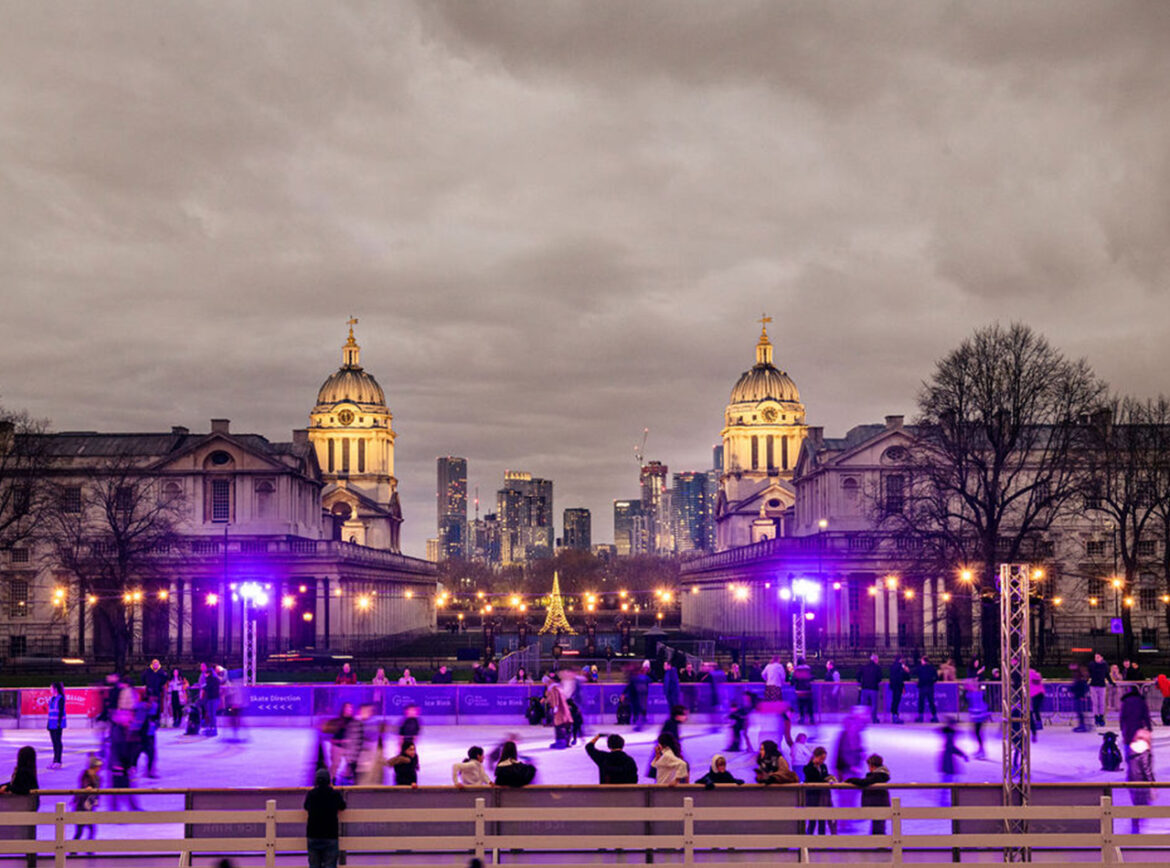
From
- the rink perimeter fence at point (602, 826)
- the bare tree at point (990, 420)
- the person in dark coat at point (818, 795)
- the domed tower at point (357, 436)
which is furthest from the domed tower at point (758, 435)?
the rink perimeter fence at point (602, 826)

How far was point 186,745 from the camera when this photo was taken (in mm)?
36219

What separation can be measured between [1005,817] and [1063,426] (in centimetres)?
4181

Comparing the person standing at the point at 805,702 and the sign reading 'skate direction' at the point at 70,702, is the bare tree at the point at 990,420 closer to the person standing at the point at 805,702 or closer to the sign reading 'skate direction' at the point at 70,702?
the person standing at the point at 805,702

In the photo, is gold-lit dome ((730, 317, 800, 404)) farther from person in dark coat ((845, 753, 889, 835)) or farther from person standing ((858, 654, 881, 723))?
person in dark coat ((845, 753, 889, 835))

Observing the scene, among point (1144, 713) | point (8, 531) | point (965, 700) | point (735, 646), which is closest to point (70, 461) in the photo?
point (8, 531)

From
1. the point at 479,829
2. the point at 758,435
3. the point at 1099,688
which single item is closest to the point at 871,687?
the point at 1099,688

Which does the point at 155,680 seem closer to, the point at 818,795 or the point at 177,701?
the point at 177,701

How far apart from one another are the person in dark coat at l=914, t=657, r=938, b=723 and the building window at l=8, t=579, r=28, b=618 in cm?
7217

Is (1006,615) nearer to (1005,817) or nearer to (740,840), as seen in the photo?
(1005,817)

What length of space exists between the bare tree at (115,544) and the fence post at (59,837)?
1871 inches

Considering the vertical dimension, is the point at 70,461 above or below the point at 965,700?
above

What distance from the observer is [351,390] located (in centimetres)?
16500

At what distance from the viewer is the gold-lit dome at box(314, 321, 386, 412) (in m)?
165

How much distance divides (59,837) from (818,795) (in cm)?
896
